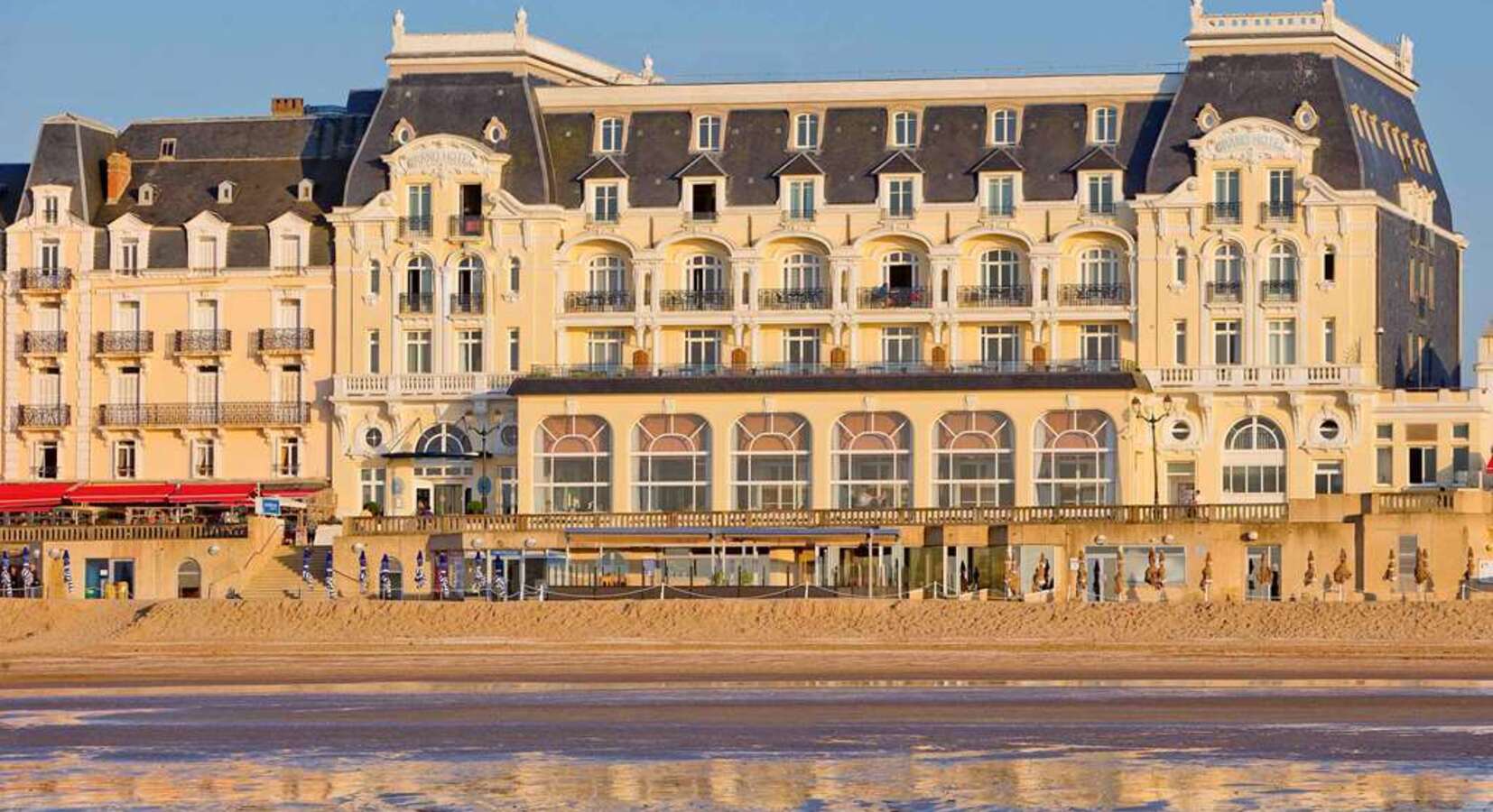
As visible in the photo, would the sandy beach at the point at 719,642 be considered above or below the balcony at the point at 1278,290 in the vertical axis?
below

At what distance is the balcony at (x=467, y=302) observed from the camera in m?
108

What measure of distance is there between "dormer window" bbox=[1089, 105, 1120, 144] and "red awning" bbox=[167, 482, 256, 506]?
2727cm

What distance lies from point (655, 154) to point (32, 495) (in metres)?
A: 21.5

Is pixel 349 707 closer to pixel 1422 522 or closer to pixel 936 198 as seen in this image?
pixel 1422 522

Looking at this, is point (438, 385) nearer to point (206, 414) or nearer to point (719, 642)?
Result: point (206, 414)

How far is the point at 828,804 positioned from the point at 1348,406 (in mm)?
58095

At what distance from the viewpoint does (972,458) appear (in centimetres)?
10231

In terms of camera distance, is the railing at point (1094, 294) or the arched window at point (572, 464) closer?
the arched window at point (572, 464)

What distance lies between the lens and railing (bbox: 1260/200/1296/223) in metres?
104

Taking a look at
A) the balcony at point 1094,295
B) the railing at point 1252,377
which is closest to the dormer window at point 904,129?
the balcony at point 1094,295

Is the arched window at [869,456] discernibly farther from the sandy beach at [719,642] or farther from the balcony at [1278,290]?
A: the sandy beach at [719,642]

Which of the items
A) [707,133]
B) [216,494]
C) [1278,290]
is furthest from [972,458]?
[216,494]

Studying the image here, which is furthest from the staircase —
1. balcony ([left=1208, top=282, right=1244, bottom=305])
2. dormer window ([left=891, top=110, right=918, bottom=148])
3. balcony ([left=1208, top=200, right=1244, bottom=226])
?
balcony ([left=1208, top=200, right=1244, bottom=226])

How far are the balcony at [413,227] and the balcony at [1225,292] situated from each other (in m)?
23.6
